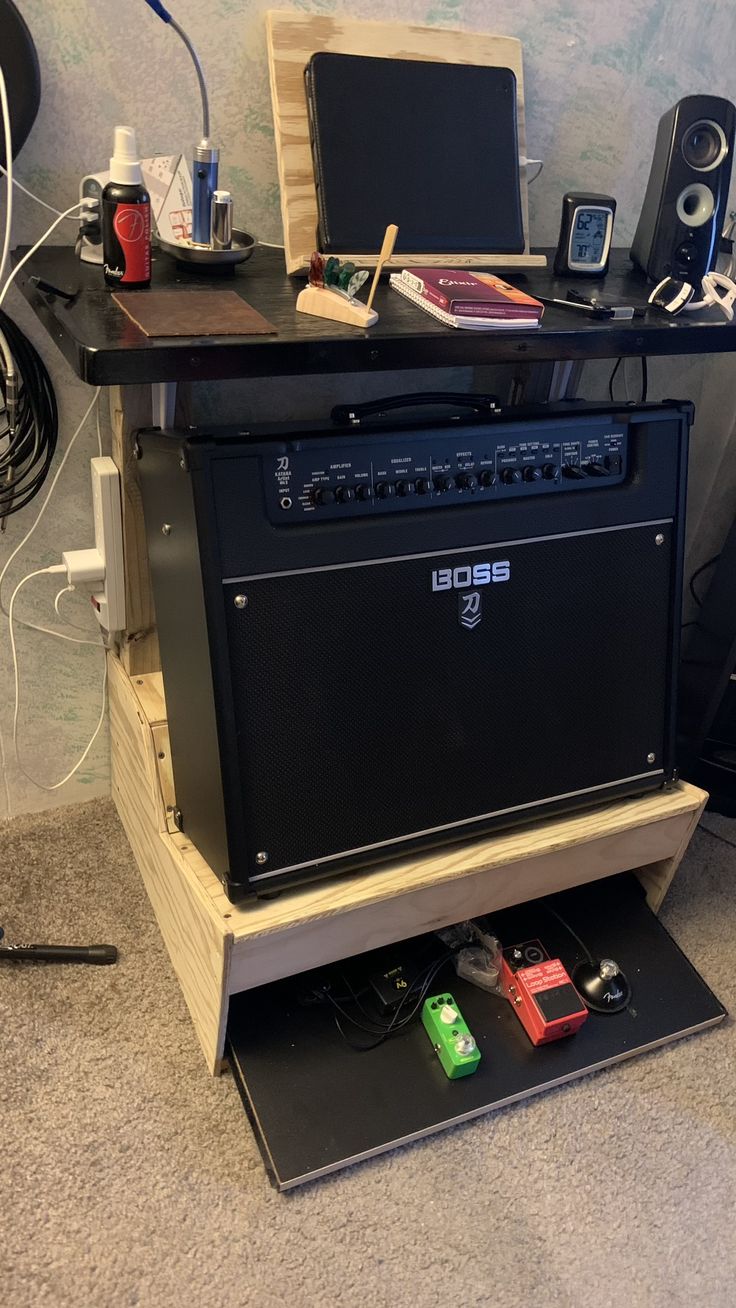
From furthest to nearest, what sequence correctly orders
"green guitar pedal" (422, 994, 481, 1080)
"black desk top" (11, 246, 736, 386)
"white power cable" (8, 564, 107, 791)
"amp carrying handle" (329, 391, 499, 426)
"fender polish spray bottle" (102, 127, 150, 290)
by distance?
"white power cable" (8, 564, 107, 791)
"green guitar pedal" (422, 994, 481, 1080)
"amp carrying handle" (329, 391, 499, 426)
"fender polish spray bottle" (102, 127, 150, 290)
"black desk top" (11, 246, 736, 386)

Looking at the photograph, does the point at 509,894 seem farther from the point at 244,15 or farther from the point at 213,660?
the point at 244,15

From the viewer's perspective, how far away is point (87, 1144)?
1.06m

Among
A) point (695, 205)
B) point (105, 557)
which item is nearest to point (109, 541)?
point (105, 557)

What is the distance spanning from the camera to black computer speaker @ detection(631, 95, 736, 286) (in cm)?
111

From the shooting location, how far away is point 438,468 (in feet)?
3.34

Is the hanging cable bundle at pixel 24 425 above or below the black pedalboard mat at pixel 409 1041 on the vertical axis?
above

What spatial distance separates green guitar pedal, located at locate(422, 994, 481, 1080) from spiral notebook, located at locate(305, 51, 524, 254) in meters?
0.92

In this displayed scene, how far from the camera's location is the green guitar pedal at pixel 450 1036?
3.72 ft

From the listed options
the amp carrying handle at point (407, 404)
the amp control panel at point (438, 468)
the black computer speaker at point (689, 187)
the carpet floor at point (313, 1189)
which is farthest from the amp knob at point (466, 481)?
the carpet floor at point (313, 1189)

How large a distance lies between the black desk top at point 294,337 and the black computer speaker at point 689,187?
2.3 inches

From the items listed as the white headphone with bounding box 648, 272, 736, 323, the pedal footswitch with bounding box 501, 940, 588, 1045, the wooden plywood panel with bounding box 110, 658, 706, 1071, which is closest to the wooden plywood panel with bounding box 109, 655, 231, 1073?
the wooden plywood panel with bounding box 110, 658, 706, 1071

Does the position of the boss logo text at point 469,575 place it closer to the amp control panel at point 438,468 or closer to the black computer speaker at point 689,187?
the amp control panel at point 438,468

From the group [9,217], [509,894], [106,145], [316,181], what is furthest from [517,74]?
[509,894]

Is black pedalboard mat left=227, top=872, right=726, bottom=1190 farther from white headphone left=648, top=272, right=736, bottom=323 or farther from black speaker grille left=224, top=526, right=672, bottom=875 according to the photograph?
white headphone left=648, top=272, right=736, bottom=323
